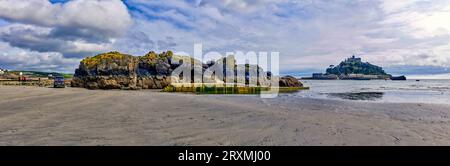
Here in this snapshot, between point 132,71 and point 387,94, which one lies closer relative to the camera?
point 387,94

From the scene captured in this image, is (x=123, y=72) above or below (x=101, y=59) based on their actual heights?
below

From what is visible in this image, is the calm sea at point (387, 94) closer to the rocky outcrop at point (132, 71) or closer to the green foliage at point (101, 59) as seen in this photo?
the rocky outcrop at point (132, 71)

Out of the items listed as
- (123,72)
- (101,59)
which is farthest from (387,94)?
(101,59)

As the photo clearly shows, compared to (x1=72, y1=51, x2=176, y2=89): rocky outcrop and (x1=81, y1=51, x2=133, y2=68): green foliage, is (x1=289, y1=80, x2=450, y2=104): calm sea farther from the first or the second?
(x1=81, y1=51, x2=133, y2=68): green foliage

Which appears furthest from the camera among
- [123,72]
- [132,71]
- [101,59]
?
[101,59]

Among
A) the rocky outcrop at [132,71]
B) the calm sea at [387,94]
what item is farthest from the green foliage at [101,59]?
the calm sea at [387,94]

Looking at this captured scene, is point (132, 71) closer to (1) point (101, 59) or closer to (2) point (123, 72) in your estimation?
(2) point (123, 72)

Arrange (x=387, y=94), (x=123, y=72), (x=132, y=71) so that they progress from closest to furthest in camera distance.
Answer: (x=387, y=94) → (x=123, y=72) → (x=132, y=71)

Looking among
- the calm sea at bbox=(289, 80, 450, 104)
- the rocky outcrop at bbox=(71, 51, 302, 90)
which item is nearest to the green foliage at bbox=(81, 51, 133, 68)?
the rocky outcrop at bbox=(71, 51, 302, 90)

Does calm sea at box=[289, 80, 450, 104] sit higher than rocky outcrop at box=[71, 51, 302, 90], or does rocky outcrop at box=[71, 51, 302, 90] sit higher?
rocky outcrop at box=[71, 51, 302, 90]
